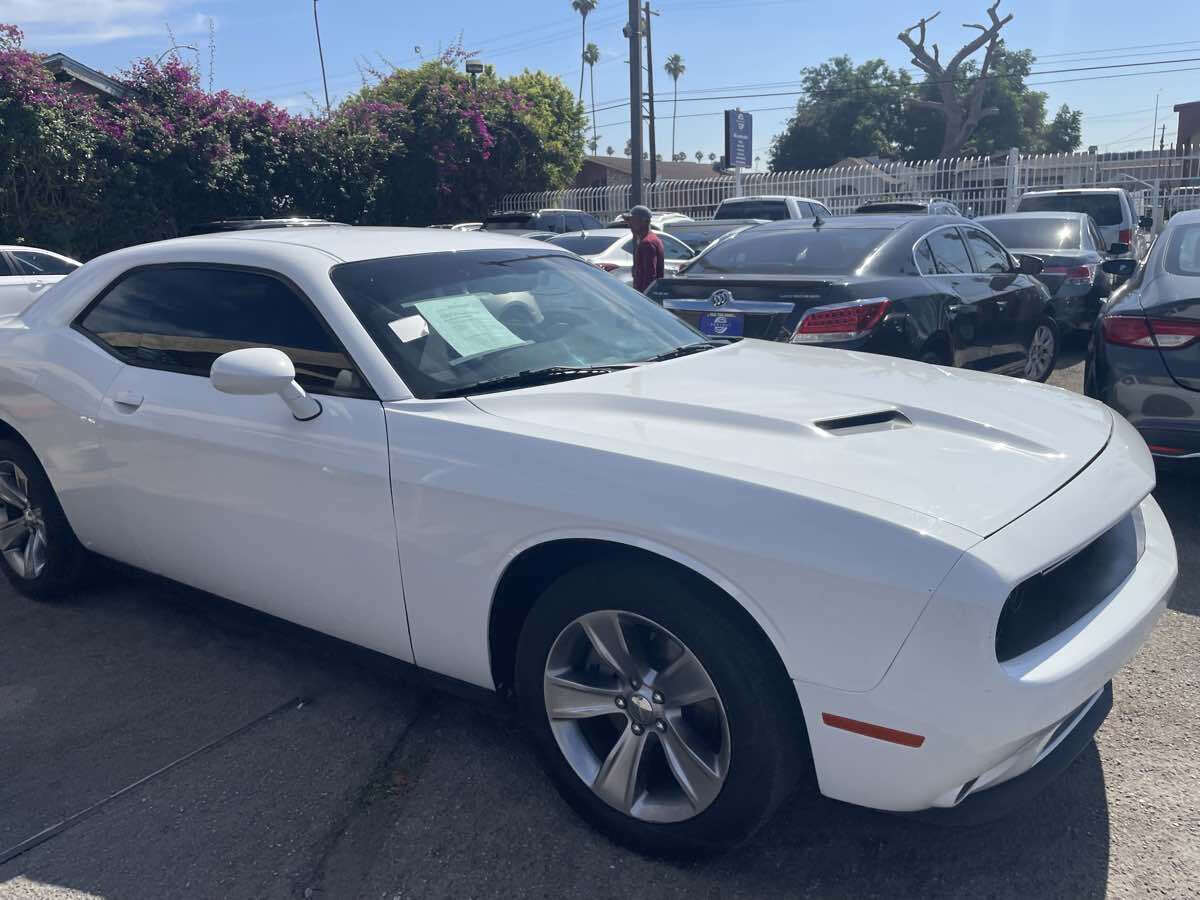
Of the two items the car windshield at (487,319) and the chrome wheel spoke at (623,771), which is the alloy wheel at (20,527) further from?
the chrome wheel spoke at (623,771)

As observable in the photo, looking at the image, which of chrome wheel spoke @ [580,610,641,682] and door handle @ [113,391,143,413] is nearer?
chrome wheel spoke @ [580,610,641,682]

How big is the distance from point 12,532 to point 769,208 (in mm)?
16540

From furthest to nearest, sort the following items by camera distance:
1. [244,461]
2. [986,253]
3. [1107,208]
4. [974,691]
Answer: [1107,208], [986,253], [244,461], [974,691]

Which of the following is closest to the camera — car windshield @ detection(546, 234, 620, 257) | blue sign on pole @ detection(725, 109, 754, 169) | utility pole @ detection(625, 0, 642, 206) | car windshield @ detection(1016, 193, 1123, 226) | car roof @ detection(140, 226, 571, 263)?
car roof @ detection(140, 226, 571, 263)

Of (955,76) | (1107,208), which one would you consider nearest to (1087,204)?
(1107,208)

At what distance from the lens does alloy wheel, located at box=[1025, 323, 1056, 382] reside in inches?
307

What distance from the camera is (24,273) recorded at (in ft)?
39.1

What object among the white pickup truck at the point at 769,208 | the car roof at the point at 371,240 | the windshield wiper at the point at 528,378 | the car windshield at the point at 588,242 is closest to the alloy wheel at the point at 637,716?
the windshield wiper at the point at 528,378

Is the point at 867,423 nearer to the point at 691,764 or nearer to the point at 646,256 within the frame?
the point at 691,764

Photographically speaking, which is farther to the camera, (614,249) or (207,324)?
(614,249)

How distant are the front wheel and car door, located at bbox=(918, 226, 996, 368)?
110 cm

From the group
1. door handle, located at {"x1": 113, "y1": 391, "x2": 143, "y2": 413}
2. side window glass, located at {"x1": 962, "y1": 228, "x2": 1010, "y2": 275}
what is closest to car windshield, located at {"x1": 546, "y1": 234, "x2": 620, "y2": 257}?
side window glass, located at {"x1": 962, "y1": 228, "x2": 1010, "y2": 275}

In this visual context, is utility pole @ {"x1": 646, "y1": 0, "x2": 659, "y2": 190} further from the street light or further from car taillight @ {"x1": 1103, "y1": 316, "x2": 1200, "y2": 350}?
car taillight @ {"x1": 1103, "y1": 316, "x2": 1200, "y2": 350}

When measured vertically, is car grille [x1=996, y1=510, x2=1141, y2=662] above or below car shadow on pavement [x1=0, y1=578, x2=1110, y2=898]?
above
